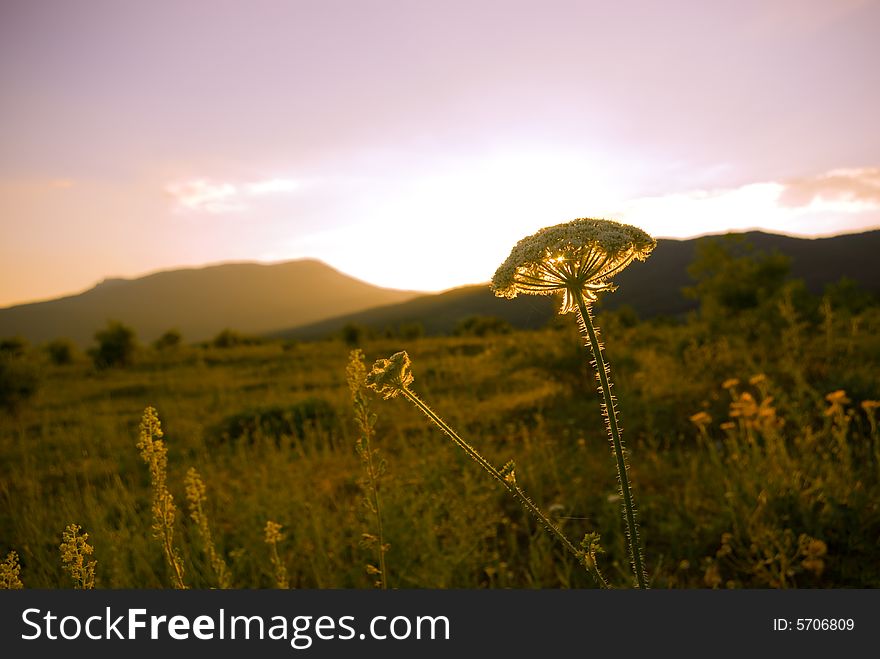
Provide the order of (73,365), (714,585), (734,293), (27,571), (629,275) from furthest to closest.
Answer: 1. (629,275)
2. (73,365)
3. (734,293)
4. (27,571)
5. (714,585)

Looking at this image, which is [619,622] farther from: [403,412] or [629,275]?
[629,275]

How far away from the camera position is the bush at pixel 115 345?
31.1m

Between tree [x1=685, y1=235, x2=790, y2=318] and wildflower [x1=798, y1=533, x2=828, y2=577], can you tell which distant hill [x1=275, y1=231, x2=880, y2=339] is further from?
wildflower [x1=798, y1=533, x2=828, y2=577]

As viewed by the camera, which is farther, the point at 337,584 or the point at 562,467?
the point at 562,467

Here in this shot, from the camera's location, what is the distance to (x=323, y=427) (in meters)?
10.6

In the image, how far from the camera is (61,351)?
113 feet

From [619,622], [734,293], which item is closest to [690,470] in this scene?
[619,622]

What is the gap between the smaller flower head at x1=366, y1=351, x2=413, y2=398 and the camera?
1.52 m

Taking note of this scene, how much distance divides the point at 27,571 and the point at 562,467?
4.84 meters

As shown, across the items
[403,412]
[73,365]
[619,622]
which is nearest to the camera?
[619,622]

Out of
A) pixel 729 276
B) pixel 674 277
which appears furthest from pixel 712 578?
pixel 674 277

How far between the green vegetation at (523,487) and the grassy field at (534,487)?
3 centimetres

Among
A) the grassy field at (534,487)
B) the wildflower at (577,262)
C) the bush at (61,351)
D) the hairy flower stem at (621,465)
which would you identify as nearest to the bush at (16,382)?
the grassy field at (534,487)

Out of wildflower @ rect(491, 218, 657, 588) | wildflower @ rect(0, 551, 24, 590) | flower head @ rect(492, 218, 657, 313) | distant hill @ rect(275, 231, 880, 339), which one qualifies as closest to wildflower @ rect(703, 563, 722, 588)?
wildflower @ rect(491, 218, 657, 588)
